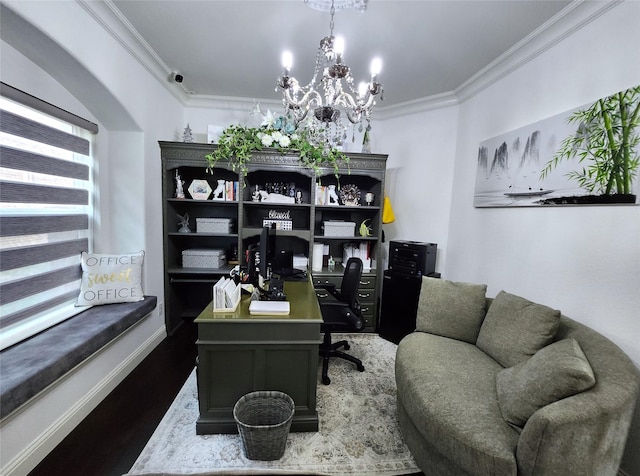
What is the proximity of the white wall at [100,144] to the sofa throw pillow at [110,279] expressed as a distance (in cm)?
25

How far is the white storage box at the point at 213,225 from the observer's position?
3184mm

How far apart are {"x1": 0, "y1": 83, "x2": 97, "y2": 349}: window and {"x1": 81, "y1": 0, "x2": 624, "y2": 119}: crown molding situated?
2.52 feet

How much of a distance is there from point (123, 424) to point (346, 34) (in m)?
3.26

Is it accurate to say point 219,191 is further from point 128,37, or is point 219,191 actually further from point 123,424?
point 123,424

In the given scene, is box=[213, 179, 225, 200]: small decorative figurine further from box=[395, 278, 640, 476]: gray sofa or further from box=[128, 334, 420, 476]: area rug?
box=[395, 278, 640, 476]: gray sofa

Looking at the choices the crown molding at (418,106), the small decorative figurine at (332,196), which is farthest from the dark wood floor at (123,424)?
the crown molding at (418,106)

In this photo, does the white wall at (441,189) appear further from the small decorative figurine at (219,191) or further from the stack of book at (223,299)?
the stack of book at (223,299)

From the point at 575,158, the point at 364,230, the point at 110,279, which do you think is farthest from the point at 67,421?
the point at 575,158

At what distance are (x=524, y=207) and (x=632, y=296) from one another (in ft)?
3.12

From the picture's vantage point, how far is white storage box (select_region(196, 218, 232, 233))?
10.4 ft

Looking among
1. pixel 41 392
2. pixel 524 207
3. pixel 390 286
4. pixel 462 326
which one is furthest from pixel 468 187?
pixel 41 392

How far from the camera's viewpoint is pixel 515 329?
1737mm

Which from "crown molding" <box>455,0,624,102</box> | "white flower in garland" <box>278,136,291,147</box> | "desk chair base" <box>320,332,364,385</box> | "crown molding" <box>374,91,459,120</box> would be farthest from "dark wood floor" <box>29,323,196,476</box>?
"crown molding" <box>455,0,624,102</box>

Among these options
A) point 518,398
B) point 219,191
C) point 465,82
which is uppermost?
point 465,82
